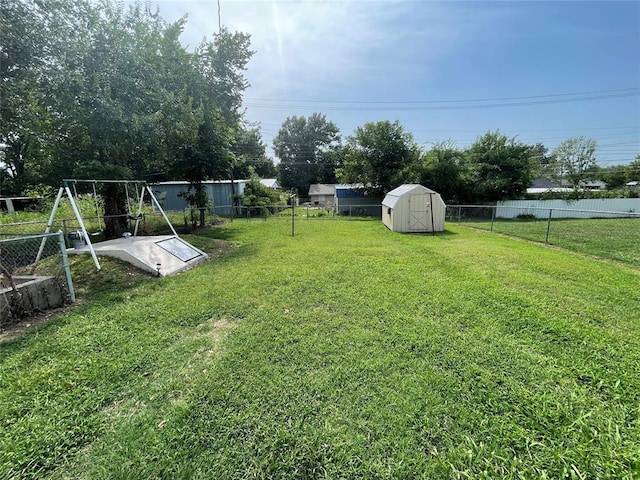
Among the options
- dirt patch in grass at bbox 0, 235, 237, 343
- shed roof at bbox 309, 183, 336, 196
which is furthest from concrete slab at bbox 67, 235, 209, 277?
shed roof at bbox 309, 183, 336, 196

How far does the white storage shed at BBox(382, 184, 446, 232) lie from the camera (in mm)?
11383

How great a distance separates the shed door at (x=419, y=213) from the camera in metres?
11.4

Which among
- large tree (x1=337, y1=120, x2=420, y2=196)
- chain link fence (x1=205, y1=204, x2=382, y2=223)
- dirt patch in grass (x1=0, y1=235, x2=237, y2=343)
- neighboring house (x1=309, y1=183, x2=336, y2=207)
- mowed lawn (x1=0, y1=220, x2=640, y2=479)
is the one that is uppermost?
large tree (x1=337, y1=120, x2=420, y2=196)

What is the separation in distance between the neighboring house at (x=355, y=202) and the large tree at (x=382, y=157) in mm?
1144

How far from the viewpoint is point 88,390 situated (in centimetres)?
231

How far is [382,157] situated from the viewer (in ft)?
61.0

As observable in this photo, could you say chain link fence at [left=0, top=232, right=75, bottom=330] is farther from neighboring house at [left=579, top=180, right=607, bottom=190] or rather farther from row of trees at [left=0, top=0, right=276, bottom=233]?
neighboring house at [left=579, top=180, right=607, bottom=190]

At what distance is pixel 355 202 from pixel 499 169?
10.4m

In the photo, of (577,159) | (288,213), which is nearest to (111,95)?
(288,213)

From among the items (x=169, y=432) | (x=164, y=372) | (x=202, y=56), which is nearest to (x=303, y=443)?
(x=169, y=432)

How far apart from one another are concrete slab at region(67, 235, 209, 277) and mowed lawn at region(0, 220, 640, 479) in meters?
1.15

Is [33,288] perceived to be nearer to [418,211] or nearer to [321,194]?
[418,211]

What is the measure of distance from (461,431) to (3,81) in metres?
11.9

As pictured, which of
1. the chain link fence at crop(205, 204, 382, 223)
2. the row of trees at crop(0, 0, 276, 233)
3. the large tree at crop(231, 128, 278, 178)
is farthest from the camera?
the large tree at crop(231, 128, 278, 178)
